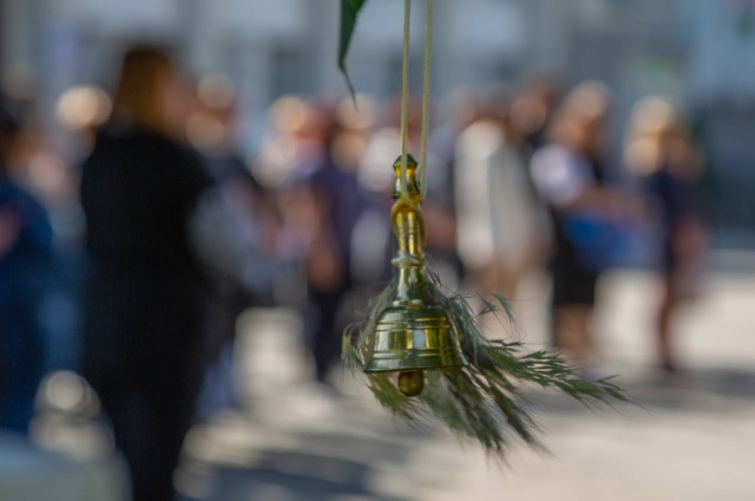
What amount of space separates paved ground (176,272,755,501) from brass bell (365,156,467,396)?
8.24 feet

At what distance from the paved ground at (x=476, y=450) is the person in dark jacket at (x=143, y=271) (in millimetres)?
1014

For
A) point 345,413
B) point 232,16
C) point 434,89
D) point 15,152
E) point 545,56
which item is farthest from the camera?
point 545,56

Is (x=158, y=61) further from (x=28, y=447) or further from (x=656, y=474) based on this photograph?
(x=656, y=474)

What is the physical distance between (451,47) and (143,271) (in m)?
21.3

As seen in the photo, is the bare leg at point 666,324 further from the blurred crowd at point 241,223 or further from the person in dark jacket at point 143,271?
the person in dark jacket at point 143,271

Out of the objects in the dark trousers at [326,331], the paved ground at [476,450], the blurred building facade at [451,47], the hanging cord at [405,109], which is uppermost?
the blurred building facade at [451,47]

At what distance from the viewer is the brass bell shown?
5.22ft

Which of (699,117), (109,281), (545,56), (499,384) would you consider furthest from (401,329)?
(699,117)

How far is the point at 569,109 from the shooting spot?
8.47 metres

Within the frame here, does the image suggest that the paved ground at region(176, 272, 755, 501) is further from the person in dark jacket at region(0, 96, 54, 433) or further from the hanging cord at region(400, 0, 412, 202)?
the hanging cord at region(400, 0, 412, 202)

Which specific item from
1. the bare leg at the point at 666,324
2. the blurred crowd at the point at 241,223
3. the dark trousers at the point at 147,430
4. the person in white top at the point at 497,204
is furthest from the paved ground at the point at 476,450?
the dark trousers at the point at 147,430

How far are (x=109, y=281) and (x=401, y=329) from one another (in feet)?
9.16

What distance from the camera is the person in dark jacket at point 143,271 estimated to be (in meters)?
4.19

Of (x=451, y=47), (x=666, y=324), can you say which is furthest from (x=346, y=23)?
(x=451, y=47)
